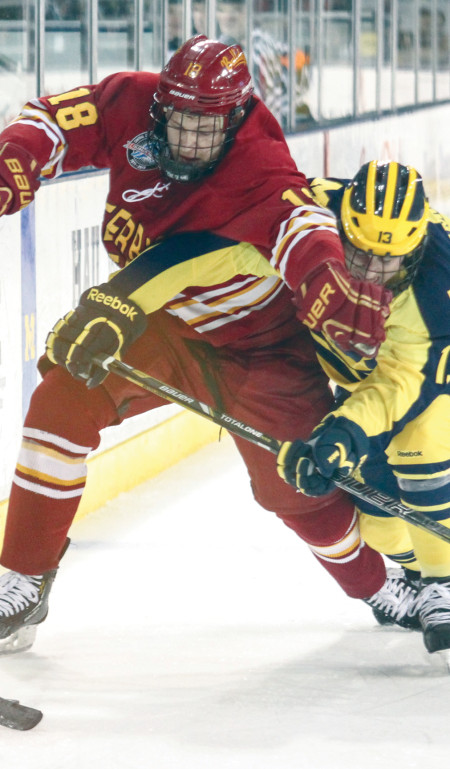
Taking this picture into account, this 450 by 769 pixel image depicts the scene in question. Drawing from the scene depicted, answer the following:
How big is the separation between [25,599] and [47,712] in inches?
10.3

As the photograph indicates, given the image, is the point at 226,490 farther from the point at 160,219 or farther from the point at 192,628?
the point at 160,219

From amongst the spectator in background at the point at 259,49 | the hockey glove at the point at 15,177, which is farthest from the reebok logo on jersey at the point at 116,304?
the spectator in background at the point at 259,49

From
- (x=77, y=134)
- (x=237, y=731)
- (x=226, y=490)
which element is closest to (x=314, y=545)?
(x=237, y=731)

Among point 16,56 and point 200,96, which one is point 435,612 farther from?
point 16,56

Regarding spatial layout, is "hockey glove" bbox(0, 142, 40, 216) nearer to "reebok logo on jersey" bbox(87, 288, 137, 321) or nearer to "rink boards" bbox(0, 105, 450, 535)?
"reebok logo on jersey" bbox(87, 288, 137, 321)

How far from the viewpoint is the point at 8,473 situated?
2951 millimetres

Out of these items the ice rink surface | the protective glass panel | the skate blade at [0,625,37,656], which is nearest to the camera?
the ice rink surface

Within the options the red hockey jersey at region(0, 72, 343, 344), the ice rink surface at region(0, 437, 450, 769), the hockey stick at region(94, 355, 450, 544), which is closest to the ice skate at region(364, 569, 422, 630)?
the ice rink surface at region(0, 437, 450, 769)

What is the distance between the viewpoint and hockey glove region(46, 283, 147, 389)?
218 cm

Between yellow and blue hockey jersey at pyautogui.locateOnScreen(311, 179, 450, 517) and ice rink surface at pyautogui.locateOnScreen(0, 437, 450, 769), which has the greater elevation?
yellow and blue hockey jersey at pyautogui.locateOnScreen(311, 179, 450, 517)

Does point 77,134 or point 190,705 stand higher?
point 77,134

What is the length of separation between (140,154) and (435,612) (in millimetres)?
1023

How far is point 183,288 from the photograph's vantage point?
2271 mm

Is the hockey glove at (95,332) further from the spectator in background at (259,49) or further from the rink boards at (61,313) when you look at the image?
the spectator in background at (259,49)
